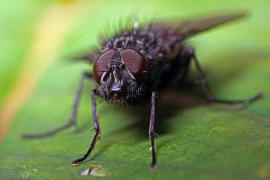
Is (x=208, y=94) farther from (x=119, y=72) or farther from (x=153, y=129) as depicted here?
(x=119, y=72)

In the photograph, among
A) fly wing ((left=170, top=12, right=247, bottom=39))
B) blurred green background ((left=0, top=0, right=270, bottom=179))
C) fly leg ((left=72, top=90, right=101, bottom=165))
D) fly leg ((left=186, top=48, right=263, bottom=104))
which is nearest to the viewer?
blurred green background ((left=0, top=0, right=270, bottom=179))

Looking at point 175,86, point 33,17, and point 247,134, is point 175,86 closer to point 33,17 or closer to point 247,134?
point 247,134

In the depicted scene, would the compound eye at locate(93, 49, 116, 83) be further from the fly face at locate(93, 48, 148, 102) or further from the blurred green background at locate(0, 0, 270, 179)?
the blurred green background at locate(0, 0, 270, 179)

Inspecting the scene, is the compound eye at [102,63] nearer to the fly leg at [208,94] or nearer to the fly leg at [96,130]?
the fly leg at [96,130]

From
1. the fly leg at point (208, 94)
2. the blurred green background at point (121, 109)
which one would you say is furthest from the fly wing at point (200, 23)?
the blurred green background at point (121, 109)

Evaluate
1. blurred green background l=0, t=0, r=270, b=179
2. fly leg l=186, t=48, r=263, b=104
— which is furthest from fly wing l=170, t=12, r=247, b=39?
blurred green background l=0, t=0, r=270, b=179

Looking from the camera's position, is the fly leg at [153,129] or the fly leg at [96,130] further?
the fly leg at [96,130]
